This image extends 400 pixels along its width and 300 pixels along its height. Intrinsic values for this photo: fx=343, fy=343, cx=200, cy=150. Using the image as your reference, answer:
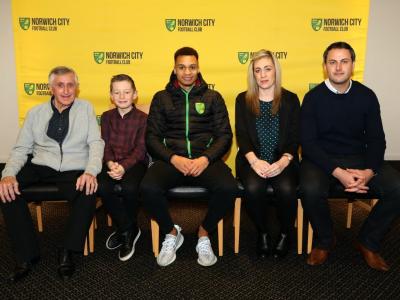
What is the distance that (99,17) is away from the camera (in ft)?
10.8

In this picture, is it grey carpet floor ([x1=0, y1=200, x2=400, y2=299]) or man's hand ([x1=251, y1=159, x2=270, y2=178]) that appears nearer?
grey carpet floor ([x1=0, y1=200, x2=400, y2=299])

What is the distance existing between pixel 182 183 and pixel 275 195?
63 centimetres

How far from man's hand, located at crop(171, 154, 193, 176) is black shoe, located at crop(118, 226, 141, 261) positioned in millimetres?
560

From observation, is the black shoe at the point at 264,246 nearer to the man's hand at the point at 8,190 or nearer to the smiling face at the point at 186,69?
the smiling face at the point at 186,69

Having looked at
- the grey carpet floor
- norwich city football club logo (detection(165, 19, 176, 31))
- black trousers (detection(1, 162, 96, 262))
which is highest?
norwich city football club logo (detection(165, 19, 176, 31))

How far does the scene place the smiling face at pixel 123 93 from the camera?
248 cm

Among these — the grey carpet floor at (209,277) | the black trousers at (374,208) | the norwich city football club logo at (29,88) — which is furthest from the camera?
the norwich city football club logo at (29,88)

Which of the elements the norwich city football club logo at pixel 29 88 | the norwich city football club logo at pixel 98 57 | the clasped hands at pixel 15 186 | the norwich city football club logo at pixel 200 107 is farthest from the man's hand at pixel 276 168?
the norwich city football club logo at pixel 29 88

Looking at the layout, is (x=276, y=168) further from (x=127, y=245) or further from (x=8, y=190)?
(x=8, y=190)

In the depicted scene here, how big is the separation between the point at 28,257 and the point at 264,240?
1.49m

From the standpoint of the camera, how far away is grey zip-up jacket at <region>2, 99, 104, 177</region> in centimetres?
232

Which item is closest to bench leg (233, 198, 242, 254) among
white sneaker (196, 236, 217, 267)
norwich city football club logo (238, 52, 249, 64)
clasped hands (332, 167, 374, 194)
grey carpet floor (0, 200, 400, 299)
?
grey carpet floor (0, 200, 400, 299)

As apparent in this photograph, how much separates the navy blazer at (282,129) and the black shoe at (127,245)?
2.98 feet

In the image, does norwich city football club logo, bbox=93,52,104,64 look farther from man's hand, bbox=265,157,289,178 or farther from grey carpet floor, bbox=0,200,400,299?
man's hand, bbox=265,157,289,178
